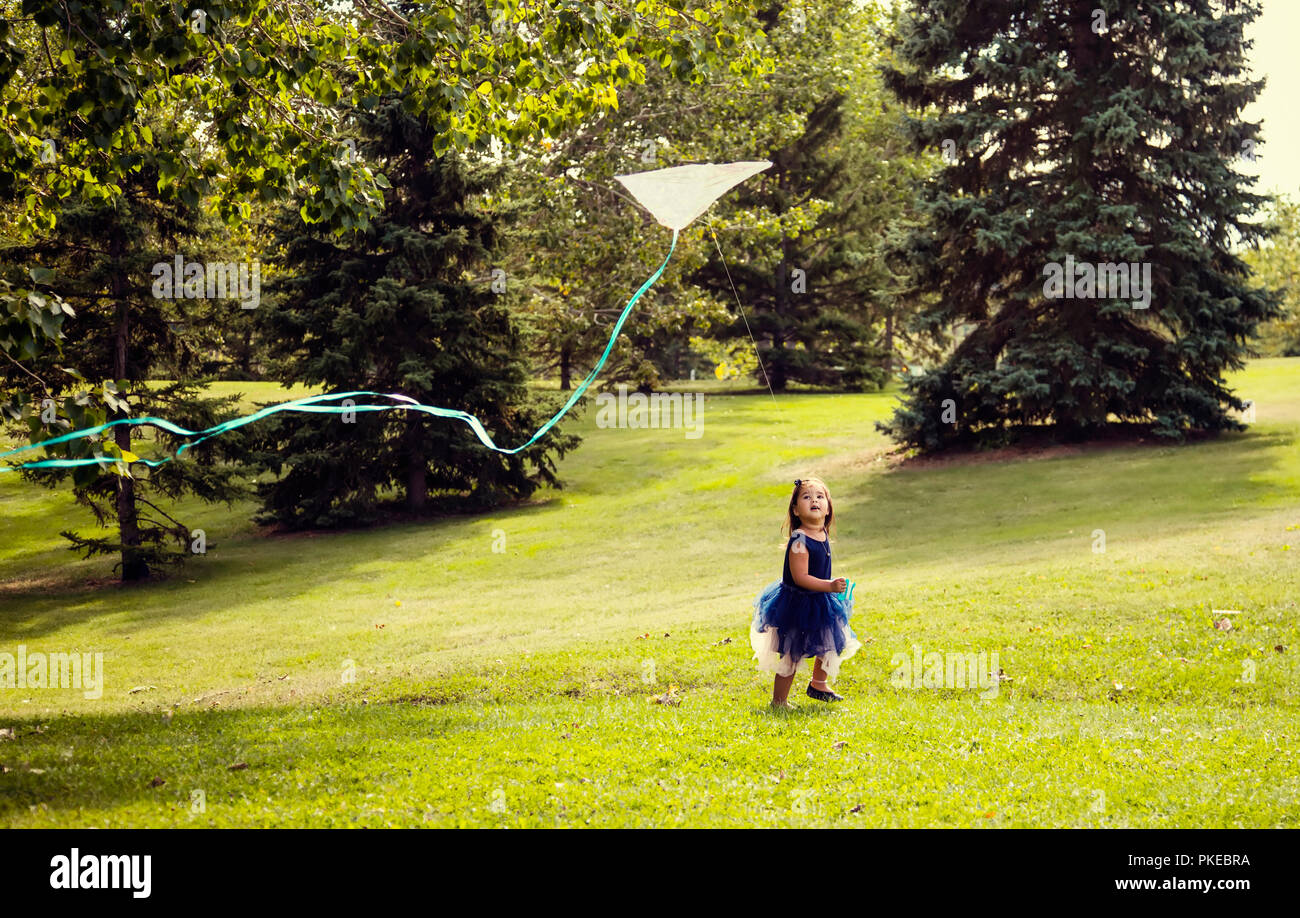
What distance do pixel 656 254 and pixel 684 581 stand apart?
482 inches

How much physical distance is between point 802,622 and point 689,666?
2.69 metres

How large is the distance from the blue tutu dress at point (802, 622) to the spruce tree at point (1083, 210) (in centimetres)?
1606

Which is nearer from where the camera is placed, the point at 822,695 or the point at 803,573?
the point at 803,573

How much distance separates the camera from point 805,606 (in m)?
7.32

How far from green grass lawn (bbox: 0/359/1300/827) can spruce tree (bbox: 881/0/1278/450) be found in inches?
67.5

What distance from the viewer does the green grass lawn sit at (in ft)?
19.7

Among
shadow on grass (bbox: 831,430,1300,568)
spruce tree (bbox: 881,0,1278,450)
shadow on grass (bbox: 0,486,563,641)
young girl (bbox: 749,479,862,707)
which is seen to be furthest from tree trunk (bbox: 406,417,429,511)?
young girl (bbox: 749,479,862,707)

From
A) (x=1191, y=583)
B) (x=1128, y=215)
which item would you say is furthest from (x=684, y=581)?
(x=1128, y=215)

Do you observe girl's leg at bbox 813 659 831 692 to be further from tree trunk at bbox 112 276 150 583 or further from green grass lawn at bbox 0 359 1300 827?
tree trunk at bbox 112 276 150 583

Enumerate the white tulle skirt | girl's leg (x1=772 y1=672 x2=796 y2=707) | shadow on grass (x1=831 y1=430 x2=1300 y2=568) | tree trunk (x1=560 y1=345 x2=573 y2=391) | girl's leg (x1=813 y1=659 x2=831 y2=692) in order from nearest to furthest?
1. the white tulle skirt
2. girl's leg (x1=772 y1=672 x2=796 y2=707)
3. girl's leg (x1=813 y1=659 x2=831 y2=692)
4. shadow on grass (x1=831 y1=430 x2=1300 y2=568)
5. tree trunk (x1=560 y1=345 x2=573 y2=391)

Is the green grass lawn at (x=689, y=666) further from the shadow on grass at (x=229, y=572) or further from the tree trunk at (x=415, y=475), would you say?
the tree trunk at (x=415, y=475)

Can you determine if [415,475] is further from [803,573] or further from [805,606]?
[803,573]

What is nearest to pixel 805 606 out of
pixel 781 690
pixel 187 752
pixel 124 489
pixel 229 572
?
pixel 781 690
